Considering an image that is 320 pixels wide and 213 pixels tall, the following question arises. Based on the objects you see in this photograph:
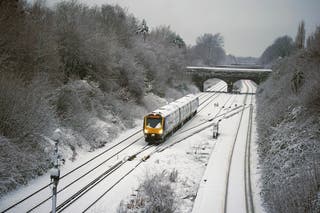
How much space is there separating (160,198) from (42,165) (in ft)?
26.2

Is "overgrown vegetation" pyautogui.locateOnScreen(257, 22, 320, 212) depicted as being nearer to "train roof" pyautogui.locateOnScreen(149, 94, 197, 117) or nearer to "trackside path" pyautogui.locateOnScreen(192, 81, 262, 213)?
"trackside path" pyautogui.locateOnScreen(192, 81, 262, 213)

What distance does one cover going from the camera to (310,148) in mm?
16641

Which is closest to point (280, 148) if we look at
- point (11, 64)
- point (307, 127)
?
point (307, 127)

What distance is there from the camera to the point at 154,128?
2466cm

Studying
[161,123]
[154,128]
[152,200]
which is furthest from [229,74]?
[152,200]

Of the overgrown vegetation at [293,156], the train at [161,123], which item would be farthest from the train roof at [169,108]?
the overgrown vegetation at [293,156]

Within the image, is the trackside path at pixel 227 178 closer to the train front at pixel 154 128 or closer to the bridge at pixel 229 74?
the train front at pixel 154 128

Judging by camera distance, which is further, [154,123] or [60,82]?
[60,82]

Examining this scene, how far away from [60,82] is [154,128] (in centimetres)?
943

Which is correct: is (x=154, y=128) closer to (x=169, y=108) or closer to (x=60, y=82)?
(x=169, y=108)

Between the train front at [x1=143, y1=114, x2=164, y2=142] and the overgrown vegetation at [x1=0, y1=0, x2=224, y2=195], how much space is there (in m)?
3.64

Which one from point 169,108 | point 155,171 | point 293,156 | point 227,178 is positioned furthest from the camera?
point 169,108

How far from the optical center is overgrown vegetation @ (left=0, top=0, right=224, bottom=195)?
1680 cm

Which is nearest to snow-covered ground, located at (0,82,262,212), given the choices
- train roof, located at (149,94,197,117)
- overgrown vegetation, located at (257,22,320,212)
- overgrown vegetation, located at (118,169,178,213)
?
overgrown vegetation, located at (118,169,178,213)
